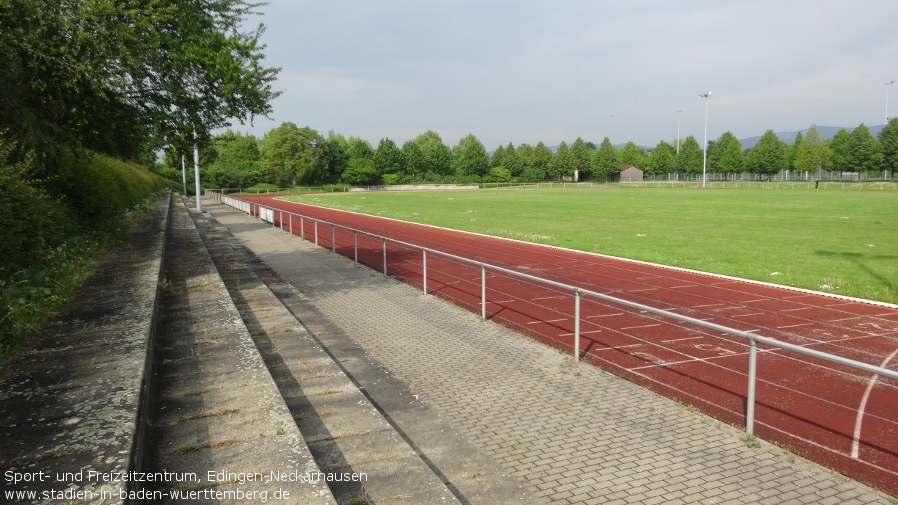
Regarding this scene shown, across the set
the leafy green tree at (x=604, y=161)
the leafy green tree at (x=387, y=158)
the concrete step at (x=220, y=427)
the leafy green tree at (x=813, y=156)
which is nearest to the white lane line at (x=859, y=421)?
the concrete step at (x=220, y=427)

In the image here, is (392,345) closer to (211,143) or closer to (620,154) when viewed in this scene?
(211,143)

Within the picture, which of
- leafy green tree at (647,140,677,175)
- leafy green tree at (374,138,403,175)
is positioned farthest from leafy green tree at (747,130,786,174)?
leafy green tree at (374,138,403,175)

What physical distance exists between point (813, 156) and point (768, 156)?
24.7 feet

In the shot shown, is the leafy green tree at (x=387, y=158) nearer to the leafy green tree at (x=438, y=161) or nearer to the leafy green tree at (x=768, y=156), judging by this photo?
the leafy green tree at (x=438, y=161)

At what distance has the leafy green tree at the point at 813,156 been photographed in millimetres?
110188

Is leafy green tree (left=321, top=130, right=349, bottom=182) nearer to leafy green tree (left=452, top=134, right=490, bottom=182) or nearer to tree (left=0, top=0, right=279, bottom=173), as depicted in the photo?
leafy green tree (left=452, top=134, right=490, bottom=182)

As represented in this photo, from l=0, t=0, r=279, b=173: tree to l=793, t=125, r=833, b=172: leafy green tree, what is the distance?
391ft

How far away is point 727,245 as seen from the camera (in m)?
20.5

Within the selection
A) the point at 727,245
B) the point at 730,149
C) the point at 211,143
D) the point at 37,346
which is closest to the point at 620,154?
the point at 730,149

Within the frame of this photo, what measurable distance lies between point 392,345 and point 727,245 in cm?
1584

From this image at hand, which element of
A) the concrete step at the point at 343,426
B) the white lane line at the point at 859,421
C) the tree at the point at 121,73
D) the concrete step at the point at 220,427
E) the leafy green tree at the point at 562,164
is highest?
the leafy green tree at the point at 562,164

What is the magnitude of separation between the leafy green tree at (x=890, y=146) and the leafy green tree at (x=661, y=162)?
126ft

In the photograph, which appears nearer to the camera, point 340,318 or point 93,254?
point 340,318

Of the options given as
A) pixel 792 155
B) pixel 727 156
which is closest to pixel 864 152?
pixel 792 155
